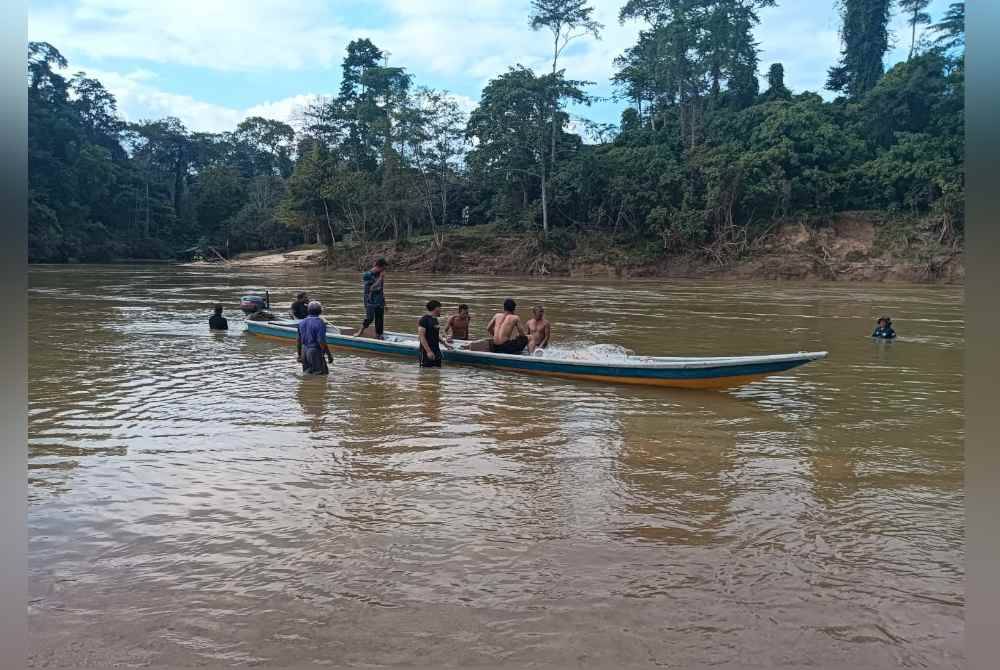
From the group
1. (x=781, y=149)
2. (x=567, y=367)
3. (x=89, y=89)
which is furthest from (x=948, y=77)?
(x=89, y=89)

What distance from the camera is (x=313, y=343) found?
9812 mm

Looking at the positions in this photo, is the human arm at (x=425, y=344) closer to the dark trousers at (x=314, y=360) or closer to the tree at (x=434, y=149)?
the dark trousers at (x=314, y=360)

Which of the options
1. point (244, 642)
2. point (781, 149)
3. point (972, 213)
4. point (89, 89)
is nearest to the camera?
point (972, 213)

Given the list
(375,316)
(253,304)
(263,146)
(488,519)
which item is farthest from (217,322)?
(263,146)

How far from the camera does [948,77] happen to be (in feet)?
121

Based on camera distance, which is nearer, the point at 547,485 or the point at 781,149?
the point at 547,485

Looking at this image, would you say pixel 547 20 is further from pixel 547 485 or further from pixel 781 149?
pixel 547 485

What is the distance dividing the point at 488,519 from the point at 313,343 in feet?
18.8

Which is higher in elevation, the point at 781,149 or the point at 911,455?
the point at 781,149

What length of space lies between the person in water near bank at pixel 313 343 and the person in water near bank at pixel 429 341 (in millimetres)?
1320

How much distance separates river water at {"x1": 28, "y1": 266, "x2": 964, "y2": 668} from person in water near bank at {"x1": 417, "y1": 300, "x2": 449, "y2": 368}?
404mm

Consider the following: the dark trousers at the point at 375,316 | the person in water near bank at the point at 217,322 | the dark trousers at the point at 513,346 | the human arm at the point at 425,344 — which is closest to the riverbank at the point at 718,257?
the person in water near bank at the point at 217,322

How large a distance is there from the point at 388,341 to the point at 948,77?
38162mm

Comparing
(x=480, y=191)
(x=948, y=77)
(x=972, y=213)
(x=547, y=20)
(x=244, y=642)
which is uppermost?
(x=547, y=20)
